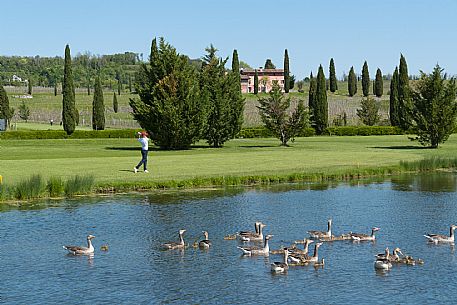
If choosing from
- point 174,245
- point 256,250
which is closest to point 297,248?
point 256,250

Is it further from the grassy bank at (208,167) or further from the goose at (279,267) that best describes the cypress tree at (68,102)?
the goose at (279,267)

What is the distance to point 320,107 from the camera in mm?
104938

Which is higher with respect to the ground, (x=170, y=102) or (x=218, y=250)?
(x=170, y=102)

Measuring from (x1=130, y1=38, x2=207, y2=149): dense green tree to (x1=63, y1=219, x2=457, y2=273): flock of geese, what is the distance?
4274cm

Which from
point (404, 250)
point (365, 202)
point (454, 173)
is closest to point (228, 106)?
point (454, 173)

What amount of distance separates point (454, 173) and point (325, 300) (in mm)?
34066

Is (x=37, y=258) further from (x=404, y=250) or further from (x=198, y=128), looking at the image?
(x=198, y=128)

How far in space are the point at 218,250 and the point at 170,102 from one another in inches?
1829

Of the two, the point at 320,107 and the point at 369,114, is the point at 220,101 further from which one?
the point at 369,114

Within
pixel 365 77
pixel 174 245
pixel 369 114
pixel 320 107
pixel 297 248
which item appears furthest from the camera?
pixel 365 77

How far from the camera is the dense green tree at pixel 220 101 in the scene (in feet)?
251

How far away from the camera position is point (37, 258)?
24.2 meters

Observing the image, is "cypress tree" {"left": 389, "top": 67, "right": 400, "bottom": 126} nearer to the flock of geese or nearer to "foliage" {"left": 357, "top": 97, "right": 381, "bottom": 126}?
"foliage" {"left": 357, "top": 97, "right": 381, "bottom": 126}

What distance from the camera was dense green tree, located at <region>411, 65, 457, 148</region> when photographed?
239 ft
